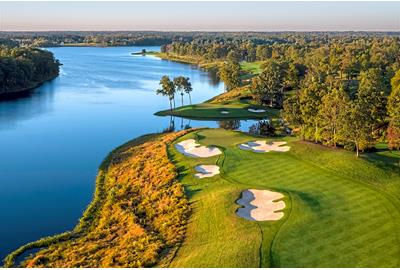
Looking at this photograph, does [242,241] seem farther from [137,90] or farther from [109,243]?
[137,90]

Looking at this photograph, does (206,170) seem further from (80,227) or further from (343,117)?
(343,117)

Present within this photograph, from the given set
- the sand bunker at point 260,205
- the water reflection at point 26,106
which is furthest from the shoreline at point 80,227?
the water reflection at point 26,106

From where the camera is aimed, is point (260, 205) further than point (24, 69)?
No

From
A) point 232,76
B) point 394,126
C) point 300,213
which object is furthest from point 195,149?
point 232,76

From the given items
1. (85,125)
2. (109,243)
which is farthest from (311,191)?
(85,125)

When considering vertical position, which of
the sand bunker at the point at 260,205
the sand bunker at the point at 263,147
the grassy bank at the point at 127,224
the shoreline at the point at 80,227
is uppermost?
the sand bunker at the point at 263,147

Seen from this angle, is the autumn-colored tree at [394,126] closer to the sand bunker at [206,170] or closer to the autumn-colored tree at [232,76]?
the sand bunker at [206,170]
